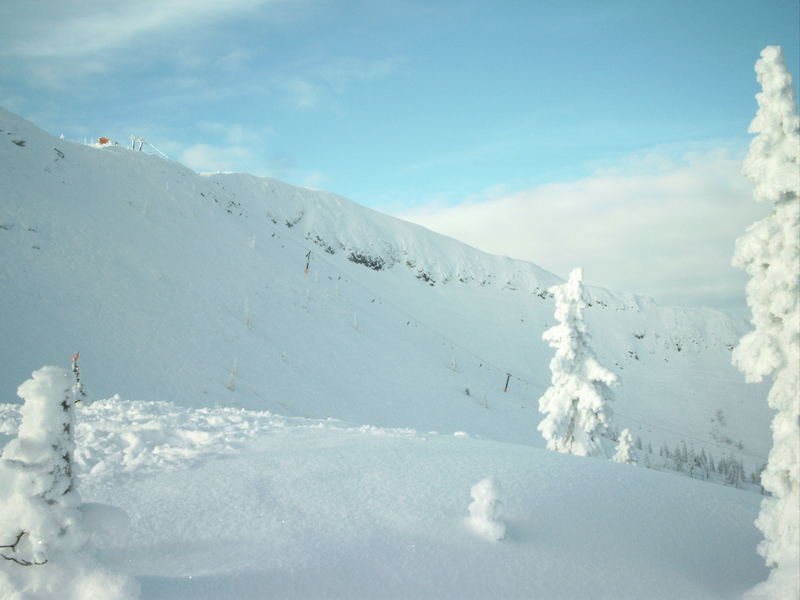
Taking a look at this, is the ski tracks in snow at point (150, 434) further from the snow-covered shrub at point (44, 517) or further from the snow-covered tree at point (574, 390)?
the snow-covered tree at point (574, 390)

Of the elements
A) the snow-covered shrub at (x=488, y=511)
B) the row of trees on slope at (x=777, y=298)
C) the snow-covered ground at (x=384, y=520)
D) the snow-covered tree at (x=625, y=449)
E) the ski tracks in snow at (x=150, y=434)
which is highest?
the row of trees on slope at (x=777, y=298)

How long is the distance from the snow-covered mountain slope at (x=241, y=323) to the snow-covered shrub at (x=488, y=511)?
13.3 metres

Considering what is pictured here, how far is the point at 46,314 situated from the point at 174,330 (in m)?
4.61

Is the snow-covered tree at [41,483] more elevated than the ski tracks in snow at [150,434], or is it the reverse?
the snow-covered tree at [41,483]

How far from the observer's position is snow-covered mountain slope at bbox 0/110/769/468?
16891 millimetres

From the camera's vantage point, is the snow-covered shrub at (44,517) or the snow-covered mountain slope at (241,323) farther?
the snow-covered mountain slope at (241,323)

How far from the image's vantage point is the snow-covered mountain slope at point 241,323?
16.9 meters

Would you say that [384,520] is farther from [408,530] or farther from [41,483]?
[41,483]

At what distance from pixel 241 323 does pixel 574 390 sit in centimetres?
1661

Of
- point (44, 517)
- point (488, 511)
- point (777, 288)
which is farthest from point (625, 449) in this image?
point (44, 517)

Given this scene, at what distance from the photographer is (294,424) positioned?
32.2 feet

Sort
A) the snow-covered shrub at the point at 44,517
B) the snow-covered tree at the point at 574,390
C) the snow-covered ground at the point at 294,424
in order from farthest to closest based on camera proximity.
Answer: the snow-covered tree at the point at 574,390, the snow-covered ground at the point at 294,424, the snow-covered shrub at the point at 44,517

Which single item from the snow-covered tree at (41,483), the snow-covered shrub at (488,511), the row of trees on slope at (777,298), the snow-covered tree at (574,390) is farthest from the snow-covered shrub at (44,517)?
the snow-covered tree at (574,390)

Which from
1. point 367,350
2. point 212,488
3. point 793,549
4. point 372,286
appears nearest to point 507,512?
point 793,549
